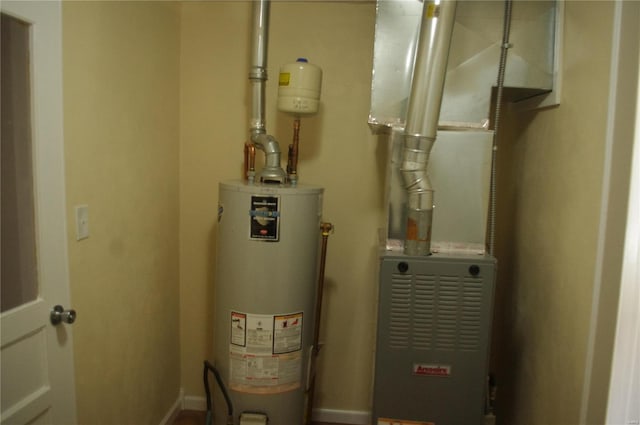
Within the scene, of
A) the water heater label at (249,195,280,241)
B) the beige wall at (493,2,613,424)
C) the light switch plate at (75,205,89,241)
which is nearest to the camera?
the beige wall at (493,2,613,424)

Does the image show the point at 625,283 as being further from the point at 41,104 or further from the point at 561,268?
the point at 41,104

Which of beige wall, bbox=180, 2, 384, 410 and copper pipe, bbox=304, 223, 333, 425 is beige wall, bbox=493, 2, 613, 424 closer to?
beige wall, bbox=180, 2, 384, 410

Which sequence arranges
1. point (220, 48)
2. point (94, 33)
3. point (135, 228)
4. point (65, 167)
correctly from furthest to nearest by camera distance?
1. point (220, 48)
2. point (135, 228)
3. point (94, 33)
4. point (65, 167)

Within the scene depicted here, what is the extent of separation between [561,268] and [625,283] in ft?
1.29

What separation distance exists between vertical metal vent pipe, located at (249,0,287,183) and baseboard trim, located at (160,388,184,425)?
53.7 inches

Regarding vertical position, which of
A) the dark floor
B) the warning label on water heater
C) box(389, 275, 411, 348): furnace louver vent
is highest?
box(389, 275, 411, 348): furnace louver vent

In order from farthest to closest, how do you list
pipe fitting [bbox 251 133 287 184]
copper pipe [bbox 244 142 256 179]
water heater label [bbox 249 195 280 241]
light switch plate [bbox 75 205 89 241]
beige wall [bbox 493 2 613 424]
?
copper pipe [bbox 244 142 256 179] → pipe fitting [bbox 251 133 287 184] → water heater label [bbox 249 195 280 241] → light switch plate [bbox 75 205 89 241] → beige wall [bbox 493 2 613 424]

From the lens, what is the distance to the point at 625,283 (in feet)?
3.57

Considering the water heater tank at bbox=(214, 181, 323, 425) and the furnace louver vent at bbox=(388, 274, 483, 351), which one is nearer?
the furnace louver vent at bbox=(388, 274, 483, 351)

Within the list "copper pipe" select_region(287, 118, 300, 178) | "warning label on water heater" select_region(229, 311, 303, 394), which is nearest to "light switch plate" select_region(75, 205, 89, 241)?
"warning label on water heater" select_region(229, 311, 303, 394)

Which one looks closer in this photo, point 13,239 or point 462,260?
point 13,239

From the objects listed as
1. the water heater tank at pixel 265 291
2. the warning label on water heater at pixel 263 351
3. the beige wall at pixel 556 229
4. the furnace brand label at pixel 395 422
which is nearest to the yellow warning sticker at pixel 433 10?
the beige wall at pixel 556 229

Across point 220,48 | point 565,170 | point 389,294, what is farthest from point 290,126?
point 565,170

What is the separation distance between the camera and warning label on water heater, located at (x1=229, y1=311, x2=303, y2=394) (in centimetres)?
177
